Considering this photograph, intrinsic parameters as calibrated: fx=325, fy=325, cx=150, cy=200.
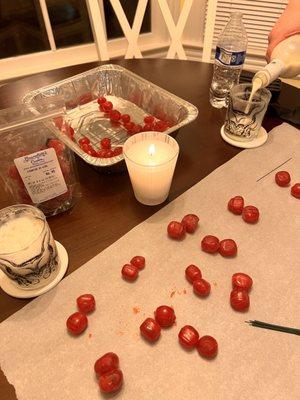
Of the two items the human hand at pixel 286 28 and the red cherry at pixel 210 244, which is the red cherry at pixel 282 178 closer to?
the red cherry at pixel 210 244

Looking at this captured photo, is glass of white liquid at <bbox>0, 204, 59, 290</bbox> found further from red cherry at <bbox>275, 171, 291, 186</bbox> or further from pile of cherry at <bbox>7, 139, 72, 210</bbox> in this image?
red cherry at <bbox>275, 171, 291, 186</bbox>

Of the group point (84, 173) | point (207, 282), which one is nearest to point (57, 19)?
point (84, 173)

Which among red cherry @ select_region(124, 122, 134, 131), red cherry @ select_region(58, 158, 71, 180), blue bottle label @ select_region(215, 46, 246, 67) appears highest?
blue bottle label @ select_region(215, 46, 246, 67)

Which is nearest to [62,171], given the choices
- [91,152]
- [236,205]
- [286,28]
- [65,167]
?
[65,167]

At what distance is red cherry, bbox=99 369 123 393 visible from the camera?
393 millimetres

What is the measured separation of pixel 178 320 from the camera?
1.54 ft

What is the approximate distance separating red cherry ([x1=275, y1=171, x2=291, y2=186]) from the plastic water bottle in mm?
304

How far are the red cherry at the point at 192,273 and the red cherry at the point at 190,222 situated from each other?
9cm

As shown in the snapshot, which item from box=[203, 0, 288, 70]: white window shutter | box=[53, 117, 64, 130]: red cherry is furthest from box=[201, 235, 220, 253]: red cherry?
box=[203, 0, 288, 70]: white window shutter

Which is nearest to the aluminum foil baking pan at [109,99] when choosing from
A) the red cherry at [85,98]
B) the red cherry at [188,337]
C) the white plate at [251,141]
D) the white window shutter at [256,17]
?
the red cherry at [85,98]

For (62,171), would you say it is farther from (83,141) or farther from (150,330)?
(150,330)

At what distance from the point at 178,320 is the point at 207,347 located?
0.06 meters

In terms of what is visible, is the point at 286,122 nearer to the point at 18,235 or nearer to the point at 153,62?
the point at 153,62

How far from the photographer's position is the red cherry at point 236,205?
→ 0.62 meters
